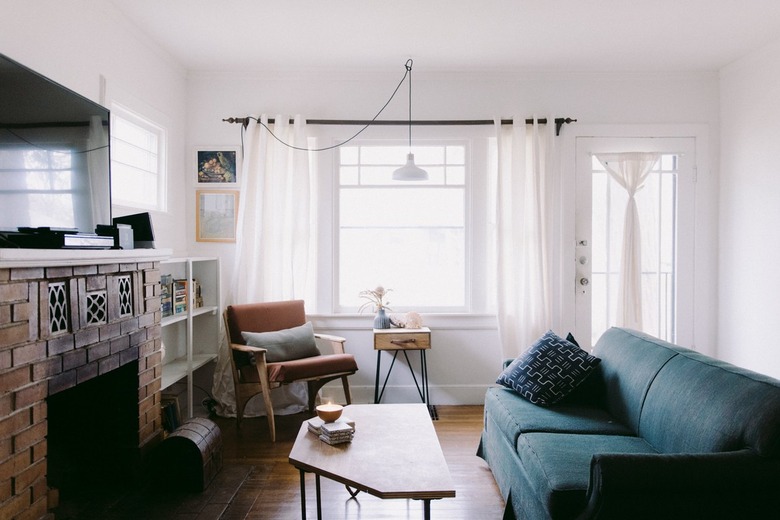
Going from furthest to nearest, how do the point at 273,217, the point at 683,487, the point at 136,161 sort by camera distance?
the point at 273,217 → the point at 136,161 → the point at 683,487

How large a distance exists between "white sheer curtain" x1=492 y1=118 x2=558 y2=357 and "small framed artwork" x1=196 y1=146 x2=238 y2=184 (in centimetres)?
214

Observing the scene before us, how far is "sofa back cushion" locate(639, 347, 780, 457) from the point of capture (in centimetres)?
159

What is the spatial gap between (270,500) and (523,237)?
2.63m

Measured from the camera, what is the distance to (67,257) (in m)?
2.02

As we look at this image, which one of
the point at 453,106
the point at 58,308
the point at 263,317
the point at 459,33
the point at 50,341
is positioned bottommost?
the point at 263,317

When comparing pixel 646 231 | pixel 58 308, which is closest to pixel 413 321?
pixel 646 231

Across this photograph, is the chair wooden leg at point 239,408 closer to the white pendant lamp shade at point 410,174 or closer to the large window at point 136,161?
the large window at point 136,161

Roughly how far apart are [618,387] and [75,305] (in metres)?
2.53

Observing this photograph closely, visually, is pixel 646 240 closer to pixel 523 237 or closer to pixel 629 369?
pixel 523 237

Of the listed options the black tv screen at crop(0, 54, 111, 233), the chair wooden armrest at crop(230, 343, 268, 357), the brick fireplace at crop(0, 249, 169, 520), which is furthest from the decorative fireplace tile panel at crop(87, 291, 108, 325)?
the chair wooden armrest at crop(230, 343, 268, 357)

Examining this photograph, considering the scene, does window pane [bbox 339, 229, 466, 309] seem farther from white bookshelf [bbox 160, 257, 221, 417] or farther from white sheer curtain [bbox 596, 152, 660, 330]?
white sheer curtain [bbox 596, 152, 660, 330]

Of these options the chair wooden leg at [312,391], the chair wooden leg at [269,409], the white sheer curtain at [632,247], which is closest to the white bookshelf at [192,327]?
the chair wooden leg at [269,409]

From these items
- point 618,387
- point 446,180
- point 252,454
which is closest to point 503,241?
point 446,180

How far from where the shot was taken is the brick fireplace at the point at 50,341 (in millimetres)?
1762
